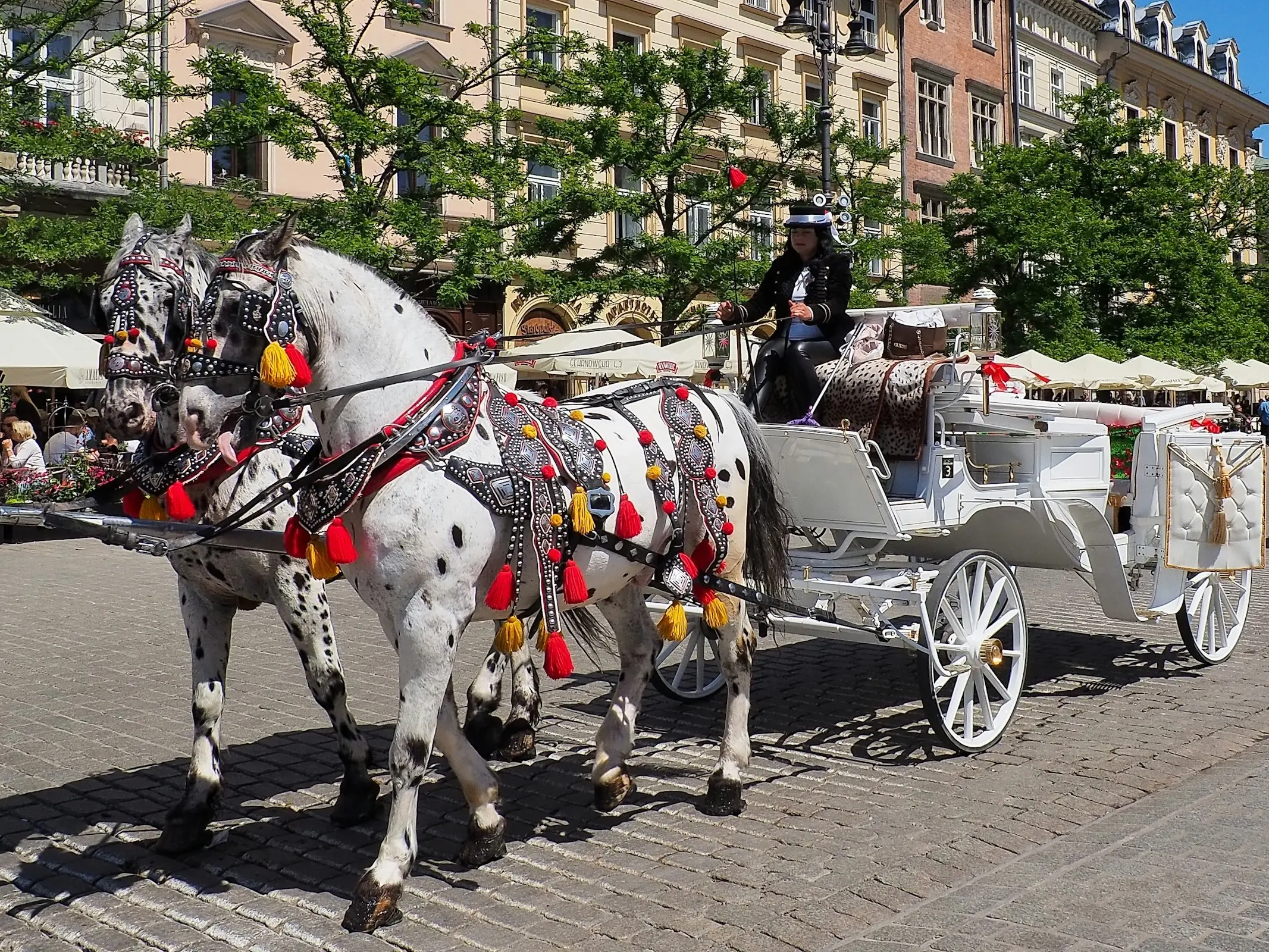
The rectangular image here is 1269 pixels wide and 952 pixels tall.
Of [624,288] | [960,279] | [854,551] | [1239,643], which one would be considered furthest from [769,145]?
[854,551]

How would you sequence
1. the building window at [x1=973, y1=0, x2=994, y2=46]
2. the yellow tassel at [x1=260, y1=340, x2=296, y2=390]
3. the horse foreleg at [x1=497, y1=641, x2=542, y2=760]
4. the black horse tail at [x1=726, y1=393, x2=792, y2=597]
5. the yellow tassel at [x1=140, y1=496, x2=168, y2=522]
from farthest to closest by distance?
1. the building window at [x1=973, y1=0, x2=994, y2=46]
2. the horse foreleg at [x1=497, y1=641, x2=542, y2=760]
3. the black horse tail at [x1=726, y1=393, x2=792, y2=597]
4. the yellow tassel at [x1=140, y1=496, x2=168, y2=522]
5. the yellow tassel at [x1=260, y1=340, x2=296, y2=390]

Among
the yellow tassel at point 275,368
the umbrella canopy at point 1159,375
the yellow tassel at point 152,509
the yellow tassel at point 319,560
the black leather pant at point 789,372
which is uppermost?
the umbrella canopy at point 1159,375

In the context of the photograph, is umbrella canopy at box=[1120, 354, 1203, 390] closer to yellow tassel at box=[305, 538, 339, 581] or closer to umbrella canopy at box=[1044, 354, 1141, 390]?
umbrella canopy at box=[1044, 354, 1141, 390]

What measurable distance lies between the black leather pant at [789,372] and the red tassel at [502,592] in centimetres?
248

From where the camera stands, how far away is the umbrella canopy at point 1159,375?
22844mm

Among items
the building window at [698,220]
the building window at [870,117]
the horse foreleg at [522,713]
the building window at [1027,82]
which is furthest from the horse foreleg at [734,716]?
the building window at [1027,82]

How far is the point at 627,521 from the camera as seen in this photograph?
4379 mm

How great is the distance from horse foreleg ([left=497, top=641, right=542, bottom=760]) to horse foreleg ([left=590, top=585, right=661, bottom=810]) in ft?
1.71

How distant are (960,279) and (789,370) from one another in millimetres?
20708

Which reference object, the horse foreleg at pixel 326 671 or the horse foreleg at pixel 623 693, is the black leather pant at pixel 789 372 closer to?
the horse foreleg at pixel 623 693

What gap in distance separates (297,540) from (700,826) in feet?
6.06

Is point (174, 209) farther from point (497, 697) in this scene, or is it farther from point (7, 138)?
point (497, 697)

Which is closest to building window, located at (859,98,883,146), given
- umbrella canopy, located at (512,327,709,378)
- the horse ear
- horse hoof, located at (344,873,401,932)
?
umbrella canopy, located at (512,327,709,378)

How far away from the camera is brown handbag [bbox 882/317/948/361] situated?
6250mm
